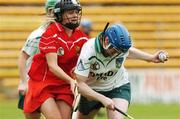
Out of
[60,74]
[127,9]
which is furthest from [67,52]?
[127,9]

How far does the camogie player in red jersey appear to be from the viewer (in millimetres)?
8820

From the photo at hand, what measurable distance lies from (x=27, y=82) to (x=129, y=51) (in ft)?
4.00

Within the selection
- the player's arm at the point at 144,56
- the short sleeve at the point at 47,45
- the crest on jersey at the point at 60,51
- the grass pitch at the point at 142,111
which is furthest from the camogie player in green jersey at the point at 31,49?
the grass pitch at the point at 142,111

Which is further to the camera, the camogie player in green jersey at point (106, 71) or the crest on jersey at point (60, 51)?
the crest on jersey at point (60, 51)

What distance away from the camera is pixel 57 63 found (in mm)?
8820

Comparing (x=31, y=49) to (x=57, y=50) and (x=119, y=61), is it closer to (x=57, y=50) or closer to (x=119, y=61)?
(x=57, y=50)

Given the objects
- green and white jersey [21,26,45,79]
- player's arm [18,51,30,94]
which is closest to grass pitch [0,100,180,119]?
player's arm [18,51,30,94]

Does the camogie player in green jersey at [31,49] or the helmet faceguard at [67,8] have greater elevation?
the helmet faceguard at [67,8]

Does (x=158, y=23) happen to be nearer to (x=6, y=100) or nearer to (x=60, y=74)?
(x=6, y=100)

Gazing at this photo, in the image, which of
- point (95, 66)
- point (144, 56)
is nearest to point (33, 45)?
point (95, 66)

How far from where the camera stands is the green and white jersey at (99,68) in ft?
28.4

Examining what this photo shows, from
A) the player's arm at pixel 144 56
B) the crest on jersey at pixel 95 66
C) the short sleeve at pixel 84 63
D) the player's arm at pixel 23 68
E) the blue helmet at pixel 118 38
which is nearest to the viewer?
the blue helmet at pixel 118 38

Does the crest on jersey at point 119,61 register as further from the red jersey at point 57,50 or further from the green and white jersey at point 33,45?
the green and white jersey at point 33,45

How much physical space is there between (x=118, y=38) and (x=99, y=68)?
1.62 ft
